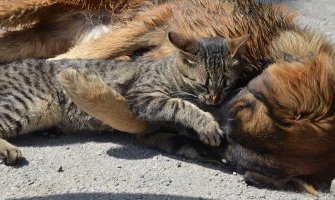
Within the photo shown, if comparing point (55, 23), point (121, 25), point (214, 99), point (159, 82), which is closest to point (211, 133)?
point (214, 99)

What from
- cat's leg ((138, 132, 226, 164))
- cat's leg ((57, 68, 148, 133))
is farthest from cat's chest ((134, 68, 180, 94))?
cat's leg ((138, 132, 226, 164))

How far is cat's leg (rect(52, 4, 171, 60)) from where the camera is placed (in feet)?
16.0

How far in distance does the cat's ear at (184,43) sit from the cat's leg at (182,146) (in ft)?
2.00

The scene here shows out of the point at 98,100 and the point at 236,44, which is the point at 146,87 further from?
the point at 236,44

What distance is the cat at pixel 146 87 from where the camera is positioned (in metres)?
4.12

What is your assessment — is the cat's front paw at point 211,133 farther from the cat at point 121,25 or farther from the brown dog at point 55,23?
the brown dog at point 55,23

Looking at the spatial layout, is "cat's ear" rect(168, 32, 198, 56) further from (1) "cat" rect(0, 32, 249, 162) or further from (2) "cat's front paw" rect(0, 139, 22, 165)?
(2) "cat's front paw" rect(0, 139, 22, 165)

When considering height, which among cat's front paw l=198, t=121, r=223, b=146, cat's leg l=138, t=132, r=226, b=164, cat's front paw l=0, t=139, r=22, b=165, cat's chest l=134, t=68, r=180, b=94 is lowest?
cat's leg l=138, t=132, r=226, b=164

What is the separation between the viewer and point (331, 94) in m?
3.78

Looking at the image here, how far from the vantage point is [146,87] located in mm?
4316

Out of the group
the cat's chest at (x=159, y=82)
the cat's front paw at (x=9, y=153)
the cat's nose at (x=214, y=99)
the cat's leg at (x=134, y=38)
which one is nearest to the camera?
the cat's front paw at (x=9, y=153)

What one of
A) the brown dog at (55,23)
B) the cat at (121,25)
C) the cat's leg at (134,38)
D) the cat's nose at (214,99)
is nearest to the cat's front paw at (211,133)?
the cat's nose at (214,99)

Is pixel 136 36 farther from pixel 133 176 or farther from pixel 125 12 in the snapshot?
pixel 133 176

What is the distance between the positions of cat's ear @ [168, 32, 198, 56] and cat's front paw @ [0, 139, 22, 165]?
4.21 ft
